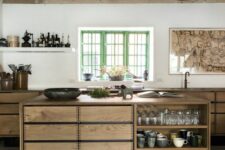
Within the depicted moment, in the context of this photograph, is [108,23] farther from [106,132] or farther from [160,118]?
[106,132]

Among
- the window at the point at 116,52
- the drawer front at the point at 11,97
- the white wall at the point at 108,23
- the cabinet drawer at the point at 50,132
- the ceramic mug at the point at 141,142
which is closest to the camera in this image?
the cabinet drawer at the point at 50,132

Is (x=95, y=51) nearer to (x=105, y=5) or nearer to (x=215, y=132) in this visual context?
(x=105, y=5)

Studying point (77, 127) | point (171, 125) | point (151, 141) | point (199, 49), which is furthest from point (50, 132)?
point (199, 49)

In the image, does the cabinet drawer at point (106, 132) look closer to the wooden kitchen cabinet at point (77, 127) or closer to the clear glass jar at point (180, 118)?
the wooden kitchen cabinet at point (77, 127)

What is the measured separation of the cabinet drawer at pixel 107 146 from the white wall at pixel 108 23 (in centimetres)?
280

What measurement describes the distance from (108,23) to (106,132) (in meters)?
3.14

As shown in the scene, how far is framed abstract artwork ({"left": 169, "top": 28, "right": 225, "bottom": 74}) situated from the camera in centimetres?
624

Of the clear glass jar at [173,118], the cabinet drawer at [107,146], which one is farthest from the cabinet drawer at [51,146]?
the clear glass jar at [173,118]

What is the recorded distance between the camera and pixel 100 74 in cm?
650

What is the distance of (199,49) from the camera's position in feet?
20.5

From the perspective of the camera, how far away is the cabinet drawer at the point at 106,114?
3.62 meters

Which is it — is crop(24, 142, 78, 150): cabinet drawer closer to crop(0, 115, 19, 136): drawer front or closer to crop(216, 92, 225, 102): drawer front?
crop(0, 115, 19, 136): drawer front

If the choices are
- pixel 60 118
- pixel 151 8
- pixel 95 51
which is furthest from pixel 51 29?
pixel 60 118

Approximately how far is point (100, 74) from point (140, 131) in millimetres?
2741
